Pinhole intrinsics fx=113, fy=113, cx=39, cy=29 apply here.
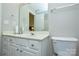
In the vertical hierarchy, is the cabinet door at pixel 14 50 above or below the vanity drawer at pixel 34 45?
below

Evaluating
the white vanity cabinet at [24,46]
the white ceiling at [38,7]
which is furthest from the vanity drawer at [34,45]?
the white ceiling at [38,7]

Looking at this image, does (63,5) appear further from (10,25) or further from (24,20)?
(10,25)

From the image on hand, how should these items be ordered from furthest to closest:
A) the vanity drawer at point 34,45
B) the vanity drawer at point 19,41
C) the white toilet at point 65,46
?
the vanity drawer at point 19,41 → the vanity drawer at point 34,45 → the white toilet at point 65,46

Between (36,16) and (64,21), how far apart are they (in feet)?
1.56

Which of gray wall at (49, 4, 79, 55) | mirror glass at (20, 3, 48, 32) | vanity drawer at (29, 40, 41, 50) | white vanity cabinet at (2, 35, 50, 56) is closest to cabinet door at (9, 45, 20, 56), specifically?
white vanity cabinet at (2, 35, 50, 56)

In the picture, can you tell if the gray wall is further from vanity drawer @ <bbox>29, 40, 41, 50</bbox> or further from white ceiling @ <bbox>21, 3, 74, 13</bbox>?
vanity drawer @ <bbox>29, 40, 41, 50</bbox>

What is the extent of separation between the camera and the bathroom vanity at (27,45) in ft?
5.32

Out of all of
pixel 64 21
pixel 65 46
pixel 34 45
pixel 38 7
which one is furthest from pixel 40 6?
pixel 65 46

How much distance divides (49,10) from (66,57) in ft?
2.47

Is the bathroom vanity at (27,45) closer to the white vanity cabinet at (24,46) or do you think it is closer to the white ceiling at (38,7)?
the white vanity cabinet at (24,46)

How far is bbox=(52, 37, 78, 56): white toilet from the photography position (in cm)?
140

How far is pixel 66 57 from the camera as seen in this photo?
139 centimetres

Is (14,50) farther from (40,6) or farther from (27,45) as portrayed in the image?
(40,6)

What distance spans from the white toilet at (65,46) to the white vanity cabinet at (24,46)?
20 cm
